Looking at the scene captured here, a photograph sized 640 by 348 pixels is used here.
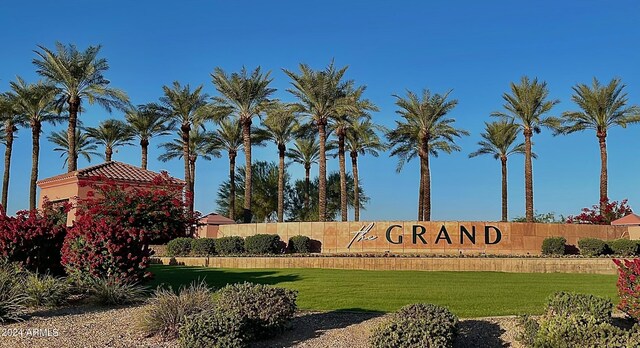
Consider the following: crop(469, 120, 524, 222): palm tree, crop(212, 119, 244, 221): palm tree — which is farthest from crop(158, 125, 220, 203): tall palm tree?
crop(469, 120, 524, 222): palm tree

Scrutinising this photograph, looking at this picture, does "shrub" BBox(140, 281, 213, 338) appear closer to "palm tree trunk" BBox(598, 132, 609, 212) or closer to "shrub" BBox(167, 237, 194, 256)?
"shrub" BBox(167, 237, 194, 256)

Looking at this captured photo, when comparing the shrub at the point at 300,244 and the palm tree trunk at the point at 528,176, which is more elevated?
the palm tree trunk at the point at 528,176

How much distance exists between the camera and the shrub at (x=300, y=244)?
2936 centimetres

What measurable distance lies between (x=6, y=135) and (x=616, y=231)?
132 feet

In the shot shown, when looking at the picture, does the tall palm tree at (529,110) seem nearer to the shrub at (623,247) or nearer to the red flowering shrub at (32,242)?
the shrub at (623,247)

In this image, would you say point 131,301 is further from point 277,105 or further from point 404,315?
point 277,105

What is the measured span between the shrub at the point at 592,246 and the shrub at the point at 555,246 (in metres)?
0.96

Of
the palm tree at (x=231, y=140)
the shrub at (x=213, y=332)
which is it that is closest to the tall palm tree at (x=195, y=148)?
the palm tree at (x=231, y=140)

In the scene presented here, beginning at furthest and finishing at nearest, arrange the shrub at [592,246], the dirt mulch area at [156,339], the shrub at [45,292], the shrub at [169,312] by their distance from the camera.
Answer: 1. the shrub at [592,246]
2. the shrub at [45,292]
3. the shrub at [169,312]
4. the dirt mulch area at [156,339]

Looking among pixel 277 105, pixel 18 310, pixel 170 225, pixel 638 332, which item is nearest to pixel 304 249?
pixel 170 225

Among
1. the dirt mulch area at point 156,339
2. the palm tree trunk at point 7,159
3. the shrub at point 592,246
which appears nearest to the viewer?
the dirt mulch area at point 156,339

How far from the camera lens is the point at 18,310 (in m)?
9.89

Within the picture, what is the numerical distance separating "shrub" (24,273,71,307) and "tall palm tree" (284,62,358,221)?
85.1 ft

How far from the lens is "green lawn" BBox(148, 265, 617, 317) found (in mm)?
11249
